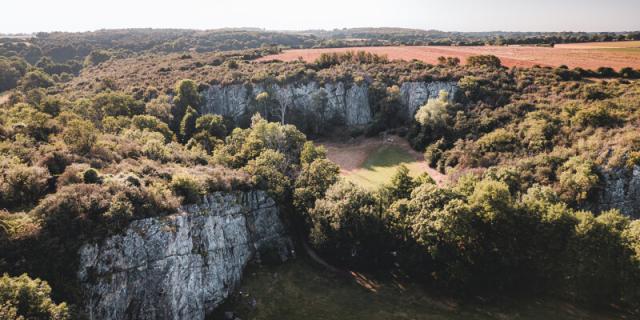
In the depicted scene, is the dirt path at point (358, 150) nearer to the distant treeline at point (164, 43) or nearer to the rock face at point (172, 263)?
the rock face at point (172, 263)

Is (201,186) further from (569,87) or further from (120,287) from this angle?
(569,87)

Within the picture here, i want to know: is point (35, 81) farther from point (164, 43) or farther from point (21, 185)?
point (164, 43)

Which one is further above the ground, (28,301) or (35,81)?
(35,81)

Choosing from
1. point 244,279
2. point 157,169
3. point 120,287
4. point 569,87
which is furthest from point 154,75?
point 569,87

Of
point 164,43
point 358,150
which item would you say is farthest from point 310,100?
point 164,43

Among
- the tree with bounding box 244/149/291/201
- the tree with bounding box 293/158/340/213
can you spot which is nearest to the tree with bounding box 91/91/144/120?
the tree with bounding box 244/149/291/201

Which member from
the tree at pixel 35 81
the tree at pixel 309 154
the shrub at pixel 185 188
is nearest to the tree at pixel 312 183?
the tree at pixel 309 154
